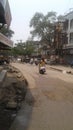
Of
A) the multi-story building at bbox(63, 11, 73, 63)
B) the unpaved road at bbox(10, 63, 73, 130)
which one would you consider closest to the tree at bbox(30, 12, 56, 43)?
the multi-story building at bbox(63, 11, 73, 63)

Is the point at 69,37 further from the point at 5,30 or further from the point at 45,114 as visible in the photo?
the point at 45,114

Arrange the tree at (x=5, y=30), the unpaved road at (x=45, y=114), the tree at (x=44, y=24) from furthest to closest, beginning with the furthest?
the tree at (x=44, y=24) → the tree at (x=5, y=30) → the unpaved road at (x=45, y=114)

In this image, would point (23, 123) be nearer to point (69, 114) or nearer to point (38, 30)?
point (69, 114)

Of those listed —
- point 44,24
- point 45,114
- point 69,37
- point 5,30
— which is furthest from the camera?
point 44,24

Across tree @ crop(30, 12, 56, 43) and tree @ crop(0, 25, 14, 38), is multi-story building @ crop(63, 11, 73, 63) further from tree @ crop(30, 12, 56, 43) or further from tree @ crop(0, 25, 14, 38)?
tree @ crop(0, 25, 14, 38)

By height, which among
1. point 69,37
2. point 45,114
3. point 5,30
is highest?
point 5,30

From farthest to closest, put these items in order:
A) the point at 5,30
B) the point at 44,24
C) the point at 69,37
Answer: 1. the point at 44,24
2. the point at 69,37
3. the point at 5,30

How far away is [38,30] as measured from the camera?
82.7 meters

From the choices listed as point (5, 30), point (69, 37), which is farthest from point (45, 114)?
point (69, 37)

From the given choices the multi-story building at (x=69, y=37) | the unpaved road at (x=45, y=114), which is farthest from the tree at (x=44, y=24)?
the unpaved road at (x=45, y=114)

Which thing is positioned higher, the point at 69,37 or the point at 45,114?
the point at 69,37

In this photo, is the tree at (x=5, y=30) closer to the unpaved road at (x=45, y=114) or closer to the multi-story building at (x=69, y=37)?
the multi-story building at (x=69, y=37)

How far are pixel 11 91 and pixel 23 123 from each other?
6390 millimetres

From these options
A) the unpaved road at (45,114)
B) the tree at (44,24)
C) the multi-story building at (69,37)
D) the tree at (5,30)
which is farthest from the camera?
the tree at (44,24)
